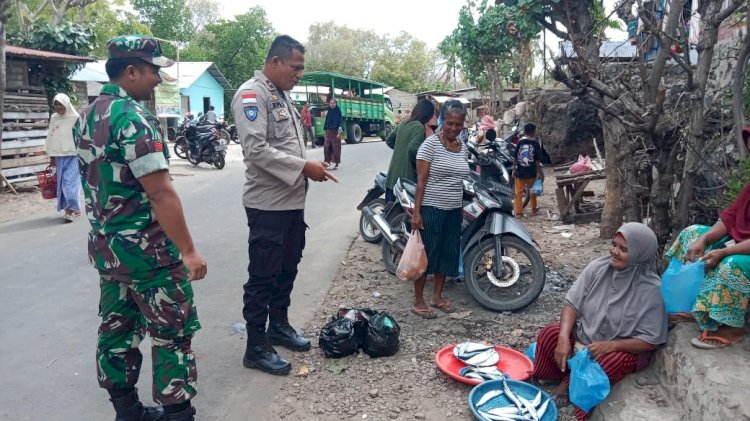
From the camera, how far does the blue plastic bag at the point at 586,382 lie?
3033 millimetres

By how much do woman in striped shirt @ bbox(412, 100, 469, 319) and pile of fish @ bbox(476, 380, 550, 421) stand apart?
138cm

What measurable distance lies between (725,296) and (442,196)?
6.77 feet

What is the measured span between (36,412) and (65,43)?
38.9 ft

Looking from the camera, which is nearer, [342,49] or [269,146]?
[269,146]

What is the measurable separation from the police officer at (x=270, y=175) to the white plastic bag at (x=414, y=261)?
106cm

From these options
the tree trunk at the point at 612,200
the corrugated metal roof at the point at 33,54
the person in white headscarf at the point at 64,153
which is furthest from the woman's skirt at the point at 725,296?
the corrugated metal roof at the point at 33,54

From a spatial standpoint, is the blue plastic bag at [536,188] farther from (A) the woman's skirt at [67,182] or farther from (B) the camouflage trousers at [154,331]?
(B) the camouflage trousers at [154,331]

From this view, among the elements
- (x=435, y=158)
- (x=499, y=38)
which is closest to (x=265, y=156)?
(x=435, y=158)

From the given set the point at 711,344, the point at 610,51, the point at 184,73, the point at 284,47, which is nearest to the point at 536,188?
the point at 610,51

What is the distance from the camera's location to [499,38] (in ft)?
56.9

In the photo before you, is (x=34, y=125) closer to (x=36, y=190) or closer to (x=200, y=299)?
(x=36, y=190)

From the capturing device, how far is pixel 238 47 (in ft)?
118

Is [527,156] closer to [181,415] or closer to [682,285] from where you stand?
[682,285]

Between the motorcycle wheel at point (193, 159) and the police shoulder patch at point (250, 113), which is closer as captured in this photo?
the police shoulder patch at point (250, 113)
